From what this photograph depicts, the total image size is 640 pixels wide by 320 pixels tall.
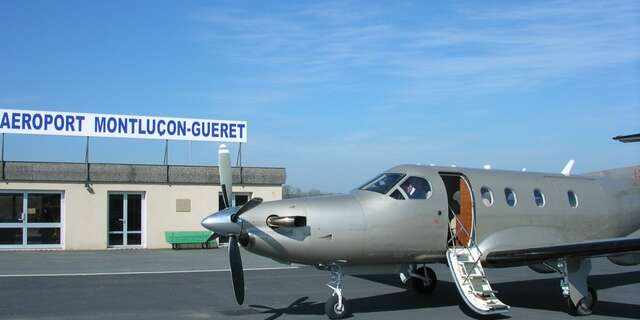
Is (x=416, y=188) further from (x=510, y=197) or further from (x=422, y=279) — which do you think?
(x=422, y=279)

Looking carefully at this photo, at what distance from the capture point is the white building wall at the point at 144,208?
2827 centimetres

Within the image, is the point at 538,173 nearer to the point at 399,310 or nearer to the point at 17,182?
the point at 399,310

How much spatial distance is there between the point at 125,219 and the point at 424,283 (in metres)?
17.9

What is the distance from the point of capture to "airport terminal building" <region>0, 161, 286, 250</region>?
28.0m

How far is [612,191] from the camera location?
16.4 metres

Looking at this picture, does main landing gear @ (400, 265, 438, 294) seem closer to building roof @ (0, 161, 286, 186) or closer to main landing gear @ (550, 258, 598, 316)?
main landing gear @ (550, 258, 598, 316)

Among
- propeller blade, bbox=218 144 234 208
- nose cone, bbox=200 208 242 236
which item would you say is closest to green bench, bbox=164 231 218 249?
propeller blade, bbox=218 144 234 208

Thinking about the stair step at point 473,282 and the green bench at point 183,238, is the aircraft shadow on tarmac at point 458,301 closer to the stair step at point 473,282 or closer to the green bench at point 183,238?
the stair step at point 473,282

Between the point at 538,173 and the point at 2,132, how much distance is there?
23.4 metres

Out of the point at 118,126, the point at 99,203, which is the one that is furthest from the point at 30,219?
the point at 118,126

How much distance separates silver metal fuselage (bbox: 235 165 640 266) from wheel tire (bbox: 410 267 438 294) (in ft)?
6.93

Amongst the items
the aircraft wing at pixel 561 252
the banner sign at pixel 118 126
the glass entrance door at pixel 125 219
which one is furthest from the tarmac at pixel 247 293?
the banner sign at pixel 118 126

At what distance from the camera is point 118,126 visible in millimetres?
31094

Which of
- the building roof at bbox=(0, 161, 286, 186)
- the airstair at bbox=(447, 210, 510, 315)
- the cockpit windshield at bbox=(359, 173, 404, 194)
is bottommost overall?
the airstair at bbox=(447, 210, 510, 315)
